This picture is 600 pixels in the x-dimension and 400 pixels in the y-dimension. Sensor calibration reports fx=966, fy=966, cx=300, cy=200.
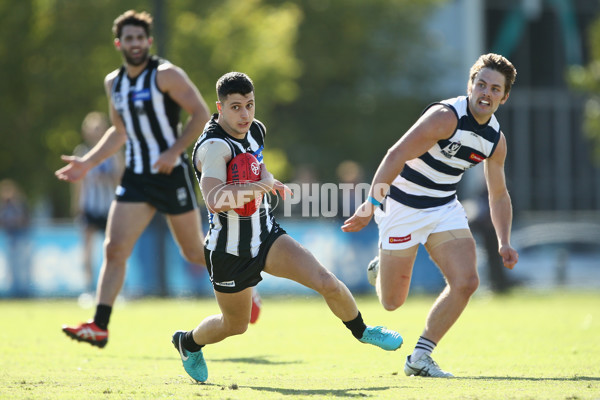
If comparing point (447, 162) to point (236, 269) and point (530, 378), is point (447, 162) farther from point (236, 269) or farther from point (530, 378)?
point (236, 269)

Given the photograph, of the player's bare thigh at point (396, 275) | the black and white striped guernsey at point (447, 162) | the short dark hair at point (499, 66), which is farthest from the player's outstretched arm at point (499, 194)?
the player's bare thigh at point (396, 275)

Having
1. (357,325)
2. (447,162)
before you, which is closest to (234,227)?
(357,325)

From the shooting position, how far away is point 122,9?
67.0 feet

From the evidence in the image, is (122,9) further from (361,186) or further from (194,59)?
(361,186)

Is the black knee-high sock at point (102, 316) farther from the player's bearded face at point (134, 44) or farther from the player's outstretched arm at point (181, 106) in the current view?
the player's bearded face at point (134, 44)

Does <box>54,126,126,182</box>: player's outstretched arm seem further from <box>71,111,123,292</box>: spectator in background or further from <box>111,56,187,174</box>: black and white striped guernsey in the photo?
<box>71,111,123,292</box>: spectator in background

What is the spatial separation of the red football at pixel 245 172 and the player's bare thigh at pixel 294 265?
0.98 ft

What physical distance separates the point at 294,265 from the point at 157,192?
262 cm

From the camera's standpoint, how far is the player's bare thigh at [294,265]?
6344 mm

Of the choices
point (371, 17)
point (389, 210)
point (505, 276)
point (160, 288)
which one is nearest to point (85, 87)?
point (160, 288)

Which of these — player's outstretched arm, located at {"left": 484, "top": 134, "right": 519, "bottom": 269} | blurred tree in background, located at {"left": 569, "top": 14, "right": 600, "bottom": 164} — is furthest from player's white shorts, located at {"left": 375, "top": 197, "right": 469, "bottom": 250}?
blurred tree in background, located at {"left": 569, "top": 14, "right": 600, "bottom": 164}

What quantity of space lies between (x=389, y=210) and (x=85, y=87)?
1431 cm

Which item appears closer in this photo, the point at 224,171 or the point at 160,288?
the point at 224,171

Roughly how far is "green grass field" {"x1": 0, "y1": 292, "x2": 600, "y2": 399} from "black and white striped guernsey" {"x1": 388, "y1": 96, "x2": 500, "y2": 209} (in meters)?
1.32
